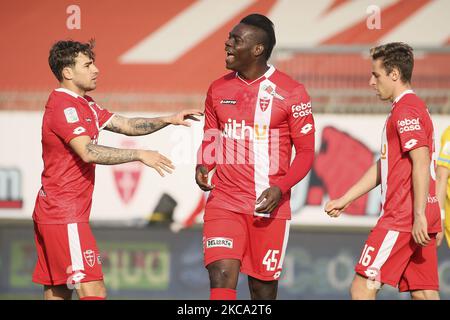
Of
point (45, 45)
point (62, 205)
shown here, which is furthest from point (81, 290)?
point (45, 45)

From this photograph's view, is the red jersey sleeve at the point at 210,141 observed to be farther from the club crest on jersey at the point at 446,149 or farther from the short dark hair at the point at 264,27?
the club crest on jersey at the point at 446,149

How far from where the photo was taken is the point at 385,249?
21.0 ft

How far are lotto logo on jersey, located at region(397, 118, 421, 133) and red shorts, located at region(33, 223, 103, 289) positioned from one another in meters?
2.29

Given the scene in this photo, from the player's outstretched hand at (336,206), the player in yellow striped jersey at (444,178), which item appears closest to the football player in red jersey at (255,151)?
the player's outstretched hand at (336,206)

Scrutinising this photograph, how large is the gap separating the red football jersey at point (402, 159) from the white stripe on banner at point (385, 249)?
0.16ft

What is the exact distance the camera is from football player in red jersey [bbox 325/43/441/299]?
20.6 feet

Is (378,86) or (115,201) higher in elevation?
(378,86)

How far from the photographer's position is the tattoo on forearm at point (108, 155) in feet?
21.5

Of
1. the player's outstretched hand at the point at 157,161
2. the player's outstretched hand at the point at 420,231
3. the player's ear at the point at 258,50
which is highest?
the player's ear at the point at 258,50

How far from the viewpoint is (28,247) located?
1119cm
